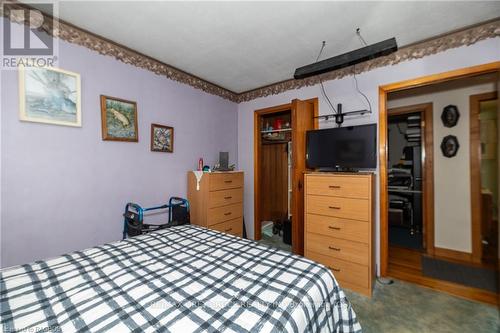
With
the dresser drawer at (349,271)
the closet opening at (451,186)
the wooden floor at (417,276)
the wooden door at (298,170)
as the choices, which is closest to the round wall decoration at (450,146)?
the closet opening at (451,186)

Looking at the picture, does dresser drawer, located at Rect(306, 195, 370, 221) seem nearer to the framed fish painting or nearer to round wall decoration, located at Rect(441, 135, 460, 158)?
round wall decoration, located at Rect(441, 135, 460, 158)

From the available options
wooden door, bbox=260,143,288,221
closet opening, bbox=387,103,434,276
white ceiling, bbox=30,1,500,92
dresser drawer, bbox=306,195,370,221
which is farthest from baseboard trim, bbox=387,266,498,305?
white ceiling, bbox=30,1,500,92

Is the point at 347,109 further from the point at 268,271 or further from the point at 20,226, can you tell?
the point at 20,226

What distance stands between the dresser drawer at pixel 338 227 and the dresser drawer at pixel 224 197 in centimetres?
106

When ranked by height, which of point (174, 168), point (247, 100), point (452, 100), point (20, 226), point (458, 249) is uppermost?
point (247, 100)

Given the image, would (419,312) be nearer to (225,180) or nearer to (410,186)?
(225,180)

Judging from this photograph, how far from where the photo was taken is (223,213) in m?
2.71

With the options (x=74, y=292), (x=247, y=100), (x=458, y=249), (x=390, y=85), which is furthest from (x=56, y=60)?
(x=458, y=249)

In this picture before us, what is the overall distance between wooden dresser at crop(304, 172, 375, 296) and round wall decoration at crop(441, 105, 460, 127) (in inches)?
73.9

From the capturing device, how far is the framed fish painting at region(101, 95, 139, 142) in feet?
6.59

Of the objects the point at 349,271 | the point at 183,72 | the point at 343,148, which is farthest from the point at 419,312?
Answer: the point at 183,72

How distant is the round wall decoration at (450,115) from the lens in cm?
273

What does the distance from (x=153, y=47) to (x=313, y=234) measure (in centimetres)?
263

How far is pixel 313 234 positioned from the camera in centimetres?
222
